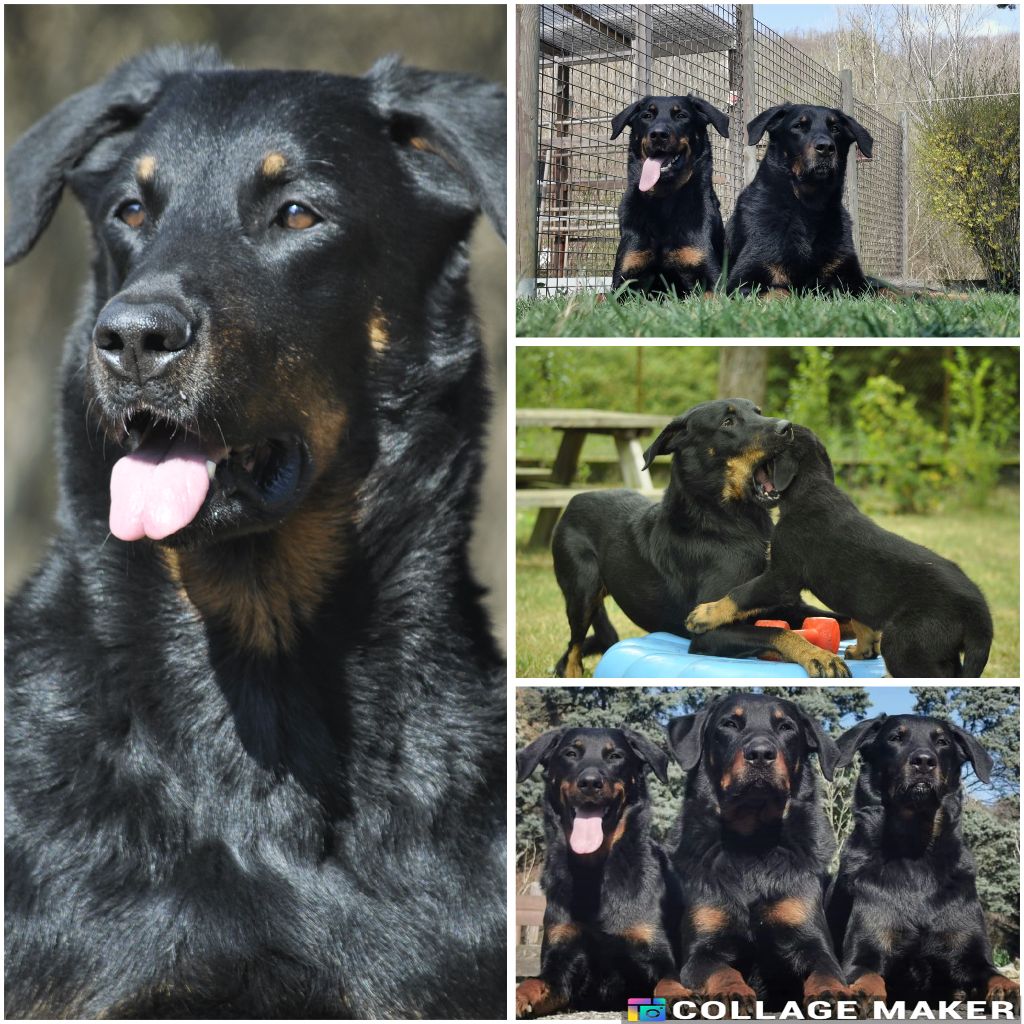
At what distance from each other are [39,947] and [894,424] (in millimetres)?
3621

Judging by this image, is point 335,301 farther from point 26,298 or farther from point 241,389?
point 26,298

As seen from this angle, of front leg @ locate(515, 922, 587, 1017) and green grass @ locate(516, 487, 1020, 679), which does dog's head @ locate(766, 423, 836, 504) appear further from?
front leg @ locate(515, 922, 587, 1017)

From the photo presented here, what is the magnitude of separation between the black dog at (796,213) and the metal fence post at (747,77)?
0.03 m

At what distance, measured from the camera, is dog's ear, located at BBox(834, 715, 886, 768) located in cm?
342

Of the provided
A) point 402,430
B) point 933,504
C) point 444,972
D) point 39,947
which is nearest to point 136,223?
point 402,430

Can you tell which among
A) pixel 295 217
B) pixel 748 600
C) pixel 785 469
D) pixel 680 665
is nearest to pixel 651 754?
pixel 680 665

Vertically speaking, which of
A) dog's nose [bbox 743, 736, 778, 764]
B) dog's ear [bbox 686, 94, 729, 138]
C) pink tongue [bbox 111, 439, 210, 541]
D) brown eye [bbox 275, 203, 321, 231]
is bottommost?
dog's nose [bbox 743, 736, 778, 764]

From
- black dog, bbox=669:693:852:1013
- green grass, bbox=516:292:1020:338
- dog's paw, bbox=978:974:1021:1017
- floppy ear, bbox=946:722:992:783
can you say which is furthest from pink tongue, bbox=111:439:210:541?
dog's paw, bbox=978:974:1021:1017

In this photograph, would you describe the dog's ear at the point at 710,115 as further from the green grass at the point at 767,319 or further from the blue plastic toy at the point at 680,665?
the blue plastic toy at the point at 680,665

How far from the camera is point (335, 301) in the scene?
2.89 metres

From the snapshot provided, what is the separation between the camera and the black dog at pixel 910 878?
3.36m

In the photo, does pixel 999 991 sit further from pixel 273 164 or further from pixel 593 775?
pixel 273 164

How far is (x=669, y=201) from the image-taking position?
3.65 meters

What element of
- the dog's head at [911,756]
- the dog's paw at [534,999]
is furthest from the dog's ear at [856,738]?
the dog's paw at [534,999]
